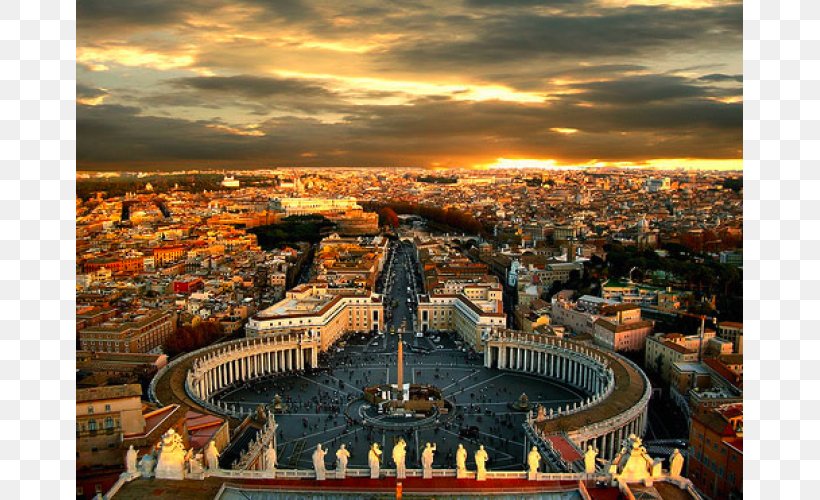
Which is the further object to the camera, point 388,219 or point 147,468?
point 388,219

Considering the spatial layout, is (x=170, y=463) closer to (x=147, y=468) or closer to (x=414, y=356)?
(x=147, y=468)

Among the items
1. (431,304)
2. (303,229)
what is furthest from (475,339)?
(303,229)

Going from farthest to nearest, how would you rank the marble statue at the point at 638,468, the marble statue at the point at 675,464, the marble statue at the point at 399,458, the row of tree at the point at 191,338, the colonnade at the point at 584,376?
the row of tree at the point at 191,338, the colonnade at the point at 584,376, the marble statue at the point at 399,458, the marble statue at the point at 675,464, the marble statue at the point at 638,468

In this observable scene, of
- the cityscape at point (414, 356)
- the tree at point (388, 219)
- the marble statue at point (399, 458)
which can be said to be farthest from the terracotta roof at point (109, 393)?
the tree at point (388, 219)

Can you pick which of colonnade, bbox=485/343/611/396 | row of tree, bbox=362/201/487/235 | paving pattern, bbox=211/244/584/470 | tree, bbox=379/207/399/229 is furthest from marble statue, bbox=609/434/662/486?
tree, bbox=379/207/399/229

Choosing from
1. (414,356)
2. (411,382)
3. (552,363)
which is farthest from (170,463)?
(414,356)

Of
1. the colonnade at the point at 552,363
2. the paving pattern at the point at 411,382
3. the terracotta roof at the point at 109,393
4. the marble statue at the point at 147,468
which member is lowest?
the paving pattern at the point at 411,382

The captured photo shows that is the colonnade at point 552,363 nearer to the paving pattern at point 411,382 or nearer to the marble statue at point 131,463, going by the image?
the paving pattern at point 411,382

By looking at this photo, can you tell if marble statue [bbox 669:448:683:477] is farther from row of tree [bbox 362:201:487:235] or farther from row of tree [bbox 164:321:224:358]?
row of tree [bbox 362:201:487:235]

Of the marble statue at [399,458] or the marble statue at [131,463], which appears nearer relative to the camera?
the marble statue at [131,463]

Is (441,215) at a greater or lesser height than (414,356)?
greater

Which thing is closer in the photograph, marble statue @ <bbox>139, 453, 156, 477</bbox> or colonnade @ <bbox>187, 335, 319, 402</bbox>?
marble statue @ <bbox>139, 453, 156, 477</bbox>
